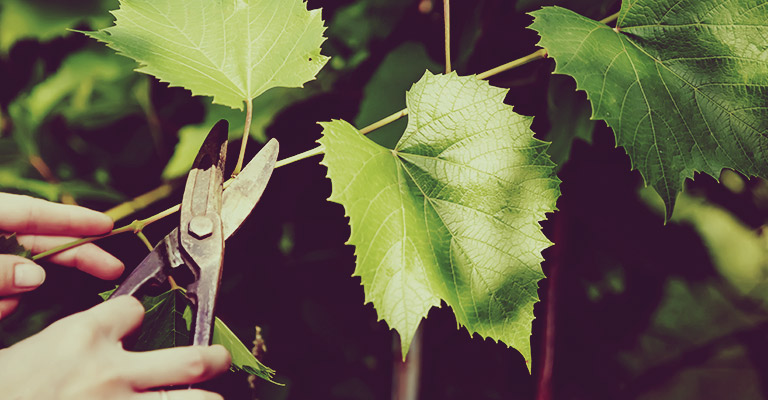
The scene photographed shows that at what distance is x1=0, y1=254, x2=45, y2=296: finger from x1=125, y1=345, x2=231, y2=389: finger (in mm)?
281

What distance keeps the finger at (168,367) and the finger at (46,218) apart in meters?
0.38

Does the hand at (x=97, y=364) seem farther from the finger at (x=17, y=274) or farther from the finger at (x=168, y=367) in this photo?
the finger at (x=17, y=274)

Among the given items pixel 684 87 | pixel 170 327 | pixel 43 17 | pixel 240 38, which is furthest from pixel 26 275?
pixel 684 87

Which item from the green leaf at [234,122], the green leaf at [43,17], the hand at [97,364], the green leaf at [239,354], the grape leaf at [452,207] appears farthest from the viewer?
the green leaf at [43,17]

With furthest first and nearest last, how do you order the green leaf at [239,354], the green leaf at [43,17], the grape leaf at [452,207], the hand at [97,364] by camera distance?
the green leaf at [43,17], the green leaf at [239,354], the grape leaf at [452,207], the hand at [97,364]

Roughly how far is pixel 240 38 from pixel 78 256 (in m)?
0.51

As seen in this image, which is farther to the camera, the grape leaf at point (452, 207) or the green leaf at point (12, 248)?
the green leaf at point (12, 248)

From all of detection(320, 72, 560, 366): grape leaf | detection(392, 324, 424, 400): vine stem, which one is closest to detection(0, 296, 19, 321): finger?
detection(320, 72, 560, 366): grape leaf

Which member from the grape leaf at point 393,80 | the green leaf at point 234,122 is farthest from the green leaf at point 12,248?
the grape leaf at point 393,80

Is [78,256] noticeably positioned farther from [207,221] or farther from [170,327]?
[207,221]

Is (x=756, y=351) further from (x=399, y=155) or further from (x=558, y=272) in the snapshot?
(x=399, y=155)

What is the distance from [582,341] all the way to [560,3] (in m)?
0.94

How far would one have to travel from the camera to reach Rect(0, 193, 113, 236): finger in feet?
3.10

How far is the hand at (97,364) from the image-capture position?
0.63m
